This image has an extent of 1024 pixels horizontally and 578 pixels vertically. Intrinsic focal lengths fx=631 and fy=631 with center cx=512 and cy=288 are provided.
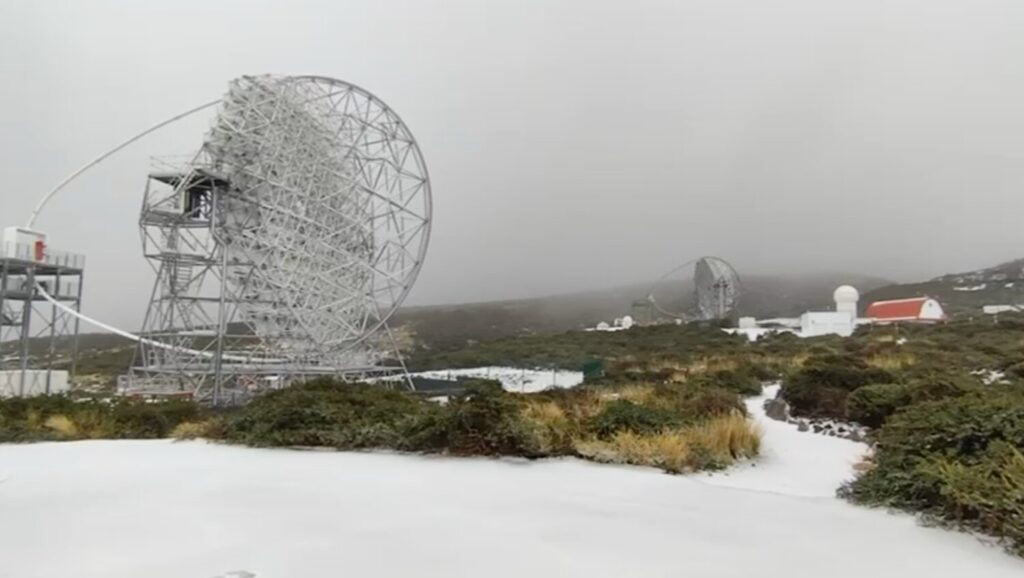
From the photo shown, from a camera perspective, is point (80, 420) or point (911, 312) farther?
point (911, 312)

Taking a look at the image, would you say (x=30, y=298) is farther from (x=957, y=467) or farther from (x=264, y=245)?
(x=957, y=467)

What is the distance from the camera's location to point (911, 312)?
159ft

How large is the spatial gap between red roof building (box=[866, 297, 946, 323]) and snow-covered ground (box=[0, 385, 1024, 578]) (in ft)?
149

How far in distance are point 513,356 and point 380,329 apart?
35.8 feet

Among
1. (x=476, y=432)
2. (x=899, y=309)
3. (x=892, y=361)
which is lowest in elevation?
(x=476, y=432)

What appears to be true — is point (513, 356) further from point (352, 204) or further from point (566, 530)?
point (566, 530)

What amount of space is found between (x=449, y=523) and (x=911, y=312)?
5368 cm

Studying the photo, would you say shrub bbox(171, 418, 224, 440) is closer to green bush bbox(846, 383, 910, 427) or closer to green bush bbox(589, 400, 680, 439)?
green bush bbox(589, 400, 680, 439)

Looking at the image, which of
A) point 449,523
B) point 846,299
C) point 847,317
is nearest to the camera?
point 449,523

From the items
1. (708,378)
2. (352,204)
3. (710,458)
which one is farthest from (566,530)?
(352,204)

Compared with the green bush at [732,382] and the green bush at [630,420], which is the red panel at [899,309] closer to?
the green bush at [732,382]

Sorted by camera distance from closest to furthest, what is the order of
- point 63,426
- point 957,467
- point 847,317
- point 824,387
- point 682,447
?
point 957,467, point 682,447, point 63,426, point 824,387, point 847,317

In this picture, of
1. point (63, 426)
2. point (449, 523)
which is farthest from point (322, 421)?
point (63, 426)

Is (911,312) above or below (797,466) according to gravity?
above
